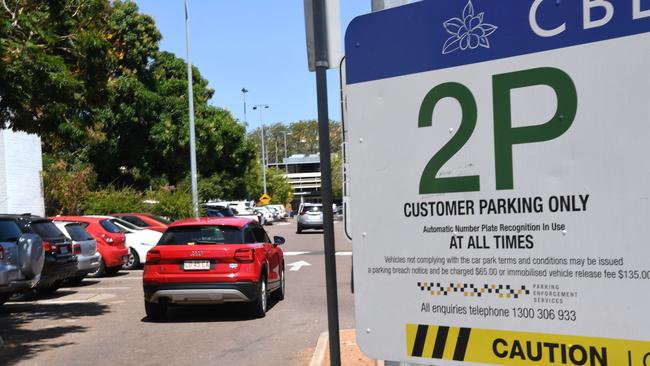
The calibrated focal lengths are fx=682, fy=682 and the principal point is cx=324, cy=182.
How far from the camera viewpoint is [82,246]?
14.9 metres

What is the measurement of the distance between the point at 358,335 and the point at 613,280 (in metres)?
0.85

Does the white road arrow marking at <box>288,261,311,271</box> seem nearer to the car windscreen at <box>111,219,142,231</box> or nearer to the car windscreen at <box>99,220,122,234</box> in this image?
the car windscreen at <box>111,219,142,231</box>

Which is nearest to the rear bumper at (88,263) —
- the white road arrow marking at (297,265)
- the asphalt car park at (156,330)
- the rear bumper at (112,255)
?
the asphalt car park at (156,330)

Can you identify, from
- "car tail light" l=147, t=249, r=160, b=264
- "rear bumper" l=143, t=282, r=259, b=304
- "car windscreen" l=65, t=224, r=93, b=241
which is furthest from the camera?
"car windscreen" l=65, t=224, r=93, b=241

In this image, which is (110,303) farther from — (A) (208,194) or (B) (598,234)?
(A) (208,194)

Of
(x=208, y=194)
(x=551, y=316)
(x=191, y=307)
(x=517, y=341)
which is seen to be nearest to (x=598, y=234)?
(x=551, y=316)

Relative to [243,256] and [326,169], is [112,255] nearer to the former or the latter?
[243,256]

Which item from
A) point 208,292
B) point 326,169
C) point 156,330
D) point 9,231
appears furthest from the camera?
point 9,231

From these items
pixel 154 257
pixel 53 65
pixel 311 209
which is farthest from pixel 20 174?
pixel 311 209

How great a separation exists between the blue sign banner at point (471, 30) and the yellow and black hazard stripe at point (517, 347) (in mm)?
813

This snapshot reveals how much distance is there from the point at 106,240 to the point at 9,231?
5831mm

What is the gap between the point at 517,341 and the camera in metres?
1.96

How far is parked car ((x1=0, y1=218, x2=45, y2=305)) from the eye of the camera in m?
10.5

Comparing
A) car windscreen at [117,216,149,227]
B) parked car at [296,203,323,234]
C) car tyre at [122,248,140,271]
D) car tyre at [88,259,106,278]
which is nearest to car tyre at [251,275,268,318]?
car tyre at [88,259,106,278]
